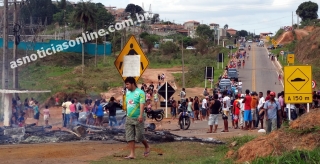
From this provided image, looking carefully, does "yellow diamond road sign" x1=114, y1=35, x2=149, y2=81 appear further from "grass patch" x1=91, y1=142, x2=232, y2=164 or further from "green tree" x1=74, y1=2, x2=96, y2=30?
"green tree" x1=74, y1=2, x2=96, y2=30

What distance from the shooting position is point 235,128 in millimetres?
23156

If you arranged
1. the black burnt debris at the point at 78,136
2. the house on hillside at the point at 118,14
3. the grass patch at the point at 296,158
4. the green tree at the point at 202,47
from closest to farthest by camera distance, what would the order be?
the grass patch at the point at 296,158
the black burnt debris at the point at 78,136
the house on hillside at the point at 118,14
the green tree at the point at 202,47

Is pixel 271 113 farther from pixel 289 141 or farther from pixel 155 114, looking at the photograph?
pixel 155 114

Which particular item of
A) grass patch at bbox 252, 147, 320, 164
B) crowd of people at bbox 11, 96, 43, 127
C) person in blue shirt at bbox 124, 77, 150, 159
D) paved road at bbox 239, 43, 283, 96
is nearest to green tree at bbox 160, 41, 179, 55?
paved road at bbox 239, 43, 283, 96

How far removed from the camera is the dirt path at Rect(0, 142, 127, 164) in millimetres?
11977

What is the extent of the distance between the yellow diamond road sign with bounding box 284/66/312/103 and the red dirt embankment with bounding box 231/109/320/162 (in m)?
4.72

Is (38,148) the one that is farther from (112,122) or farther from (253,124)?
(253,124)

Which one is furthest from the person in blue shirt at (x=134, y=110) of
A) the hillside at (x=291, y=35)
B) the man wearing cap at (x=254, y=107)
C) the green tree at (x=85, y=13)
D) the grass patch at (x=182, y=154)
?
the hillside at (x=291, y=35)

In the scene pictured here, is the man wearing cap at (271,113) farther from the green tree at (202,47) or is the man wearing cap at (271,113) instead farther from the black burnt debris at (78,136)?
the green tree at (202,47)

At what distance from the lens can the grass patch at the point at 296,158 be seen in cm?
815

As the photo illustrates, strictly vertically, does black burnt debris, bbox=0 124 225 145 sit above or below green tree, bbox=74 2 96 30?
below

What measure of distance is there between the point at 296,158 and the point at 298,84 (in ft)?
24.5

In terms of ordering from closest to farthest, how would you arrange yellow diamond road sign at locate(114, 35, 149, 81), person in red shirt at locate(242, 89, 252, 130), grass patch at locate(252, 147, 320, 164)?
1. grass patch at locate(252, 147, 320, 164)
2. yellow diamond road sign at locate(114, 35, 149, 81)
3. person in red shirt at locate(242, 89, 252, 130)

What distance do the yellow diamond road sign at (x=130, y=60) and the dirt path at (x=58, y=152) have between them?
193 centimetres
